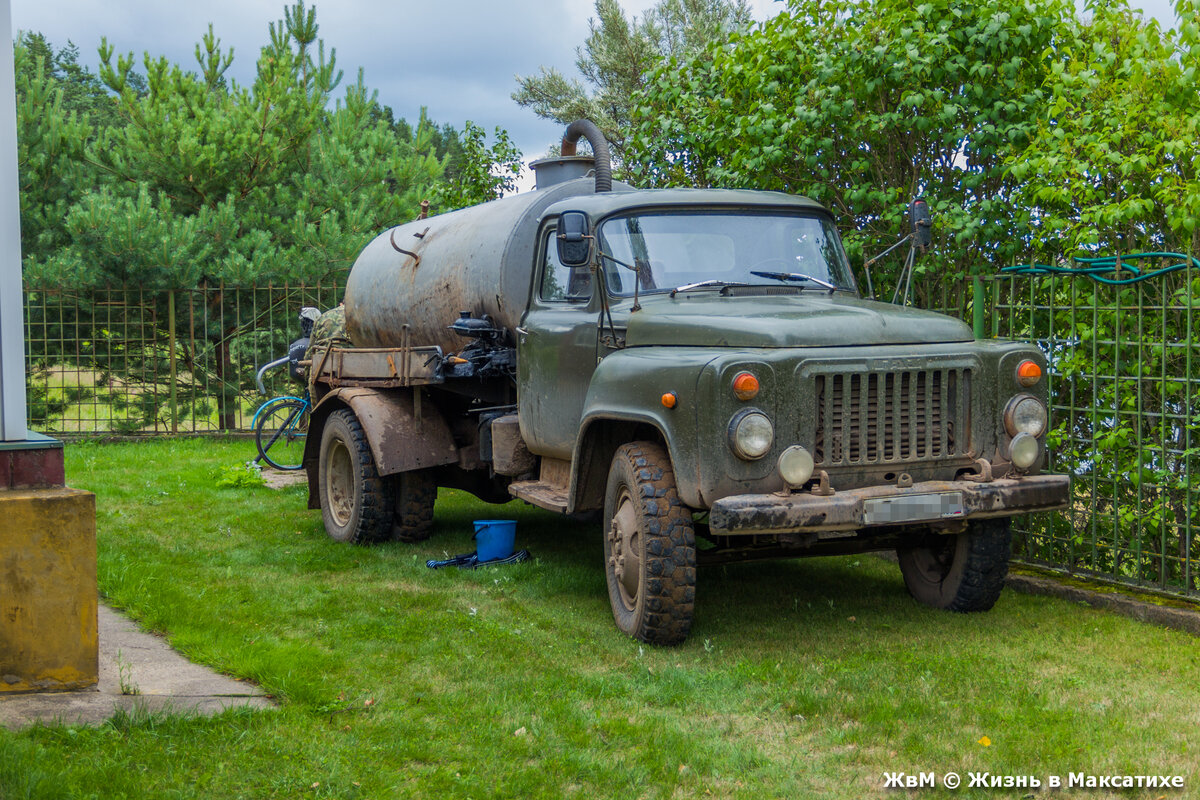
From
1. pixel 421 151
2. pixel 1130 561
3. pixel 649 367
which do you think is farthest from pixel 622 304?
pixel 421 151

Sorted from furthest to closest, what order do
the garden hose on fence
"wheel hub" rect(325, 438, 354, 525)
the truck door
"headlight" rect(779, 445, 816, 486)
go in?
"wheel hub" rect(325, 438, 354, 525)
the truck door
the garden hose on fence
"headlight" rect(779, 445, 816, 486)

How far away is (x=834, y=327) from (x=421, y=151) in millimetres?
16034

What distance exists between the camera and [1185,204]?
5.92m

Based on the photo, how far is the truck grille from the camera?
18.1 ft

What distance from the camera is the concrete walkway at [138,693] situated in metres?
4.66

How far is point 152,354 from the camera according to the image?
693 inches

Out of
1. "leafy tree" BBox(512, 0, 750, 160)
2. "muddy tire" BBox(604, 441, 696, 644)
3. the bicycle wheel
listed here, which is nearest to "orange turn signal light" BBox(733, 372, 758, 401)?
"muddy tire" BBox(604, 441, 696, 644)

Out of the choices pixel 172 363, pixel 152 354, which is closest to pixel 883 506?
pixel 172 363

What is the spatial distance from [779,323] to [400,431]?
3725 millimetres

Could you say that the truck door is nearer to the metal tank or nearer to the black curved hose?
the metal tank

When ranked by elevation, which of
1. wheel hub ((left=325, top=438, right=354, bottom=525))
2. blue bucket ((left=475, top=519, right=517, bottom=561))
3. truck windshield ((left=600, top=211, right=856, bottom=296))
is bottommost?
blue bucket ((left=475, top=519, right=517, bottom=561))

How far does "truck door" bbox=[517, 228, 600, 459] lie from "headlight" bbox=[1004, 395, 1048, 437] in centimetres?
214

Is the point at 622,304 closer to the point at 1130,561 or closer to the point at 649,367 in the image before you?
the point at 649,367

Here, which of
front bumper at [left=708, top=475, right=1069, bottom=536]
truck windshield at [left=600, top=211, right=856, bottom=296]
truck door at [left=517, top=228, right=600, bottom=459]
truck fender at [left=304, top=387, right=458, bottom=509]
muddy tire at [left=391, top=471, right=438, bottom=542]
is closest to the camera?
front bumper at [left=708, top=475, right=1069, bottom=536]
